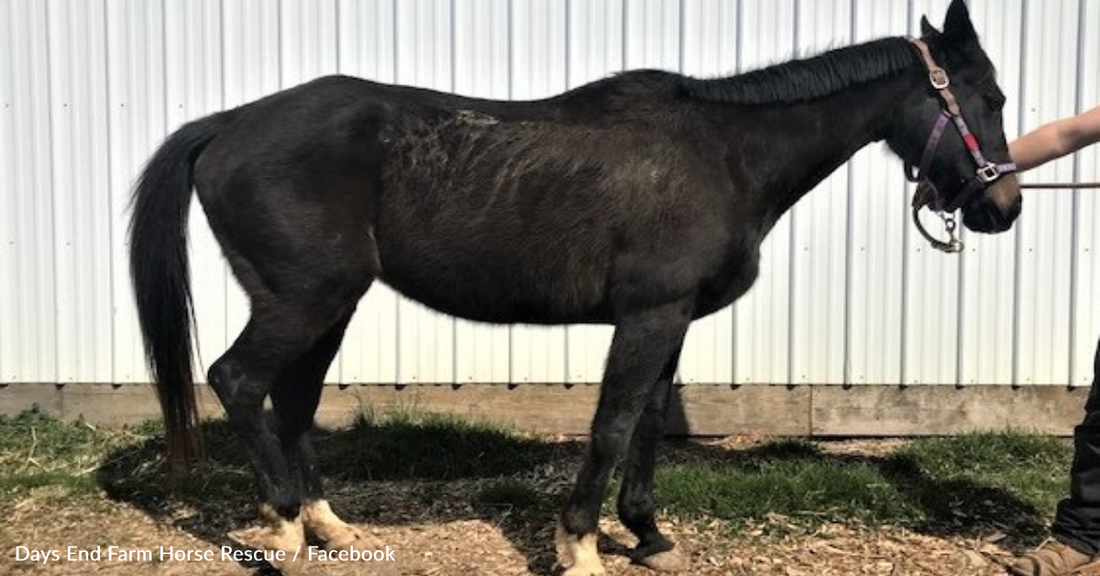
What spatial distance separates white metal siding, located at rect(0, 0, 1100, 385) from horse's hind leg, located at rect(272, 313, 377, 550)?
1752 mm

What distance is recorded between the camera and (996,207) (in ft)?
12.5

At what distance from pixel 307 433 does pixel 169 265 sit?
36.3 inches

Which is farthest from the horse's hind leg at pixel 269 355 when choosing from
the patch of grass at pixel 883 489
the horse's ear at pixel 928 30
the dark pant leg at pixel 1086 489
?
the dark pant leg at pixel 1086 489

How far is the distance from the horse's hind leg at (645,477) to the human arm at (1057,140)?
158cm

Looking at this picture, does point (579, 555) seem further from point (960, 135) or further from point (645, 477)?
point (960, 135)

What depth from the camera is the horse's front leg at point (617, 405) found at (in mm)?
3701

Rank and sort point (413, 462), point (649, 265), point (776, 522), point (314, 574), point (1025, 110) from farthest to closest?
point (1025, 110)
point (413, 462)
point (776, 522)
point (314, 574)
point (649, 265)

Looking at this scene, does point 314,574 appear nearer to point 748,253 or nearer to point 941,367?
point 748,253

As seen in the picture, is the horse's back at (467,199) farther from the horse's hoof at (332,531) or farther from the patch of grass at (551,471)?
the patch of grass at (551,471)

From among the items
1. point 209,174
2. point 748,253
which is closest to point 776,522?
point 748,253

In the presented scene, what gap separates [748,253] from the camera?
383 cm

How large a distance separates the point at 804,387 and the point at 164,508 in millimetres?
3664

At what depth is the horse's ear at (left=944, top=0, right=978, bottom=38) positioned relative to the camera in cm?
380

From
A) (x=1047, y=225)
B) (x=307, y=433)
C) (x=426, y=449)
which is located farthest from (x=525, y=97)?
(x=1047, y=225)
